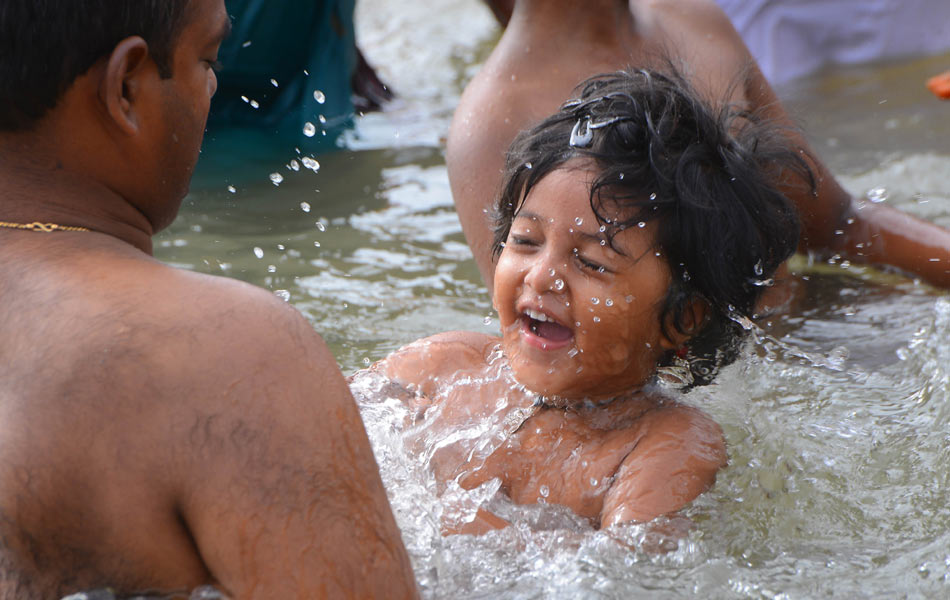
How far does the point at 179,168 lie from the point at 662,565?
1179mm

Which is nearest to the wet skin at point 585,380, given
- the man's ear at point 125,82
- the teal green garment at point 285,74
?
the man's ear at point 125,82

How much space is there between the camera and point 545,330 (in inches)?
94.0

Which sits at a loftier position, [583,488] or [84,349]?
[84,349]

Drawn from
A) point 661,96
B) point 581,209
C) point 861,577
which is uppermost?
point 661,96

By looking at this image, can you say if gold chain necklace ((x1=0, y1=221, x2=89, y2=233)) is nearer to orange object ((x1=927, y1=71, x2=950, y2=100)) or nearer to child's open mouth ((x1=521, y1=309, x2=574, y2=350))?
child's open mouth ((x1=521, y1=309, x2=574, y2=350))

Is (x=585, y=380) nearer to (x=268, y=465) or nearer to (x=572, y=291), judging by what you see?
(x=572, y=291)

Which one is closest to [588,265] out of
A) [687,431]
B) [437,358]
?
[687,431]

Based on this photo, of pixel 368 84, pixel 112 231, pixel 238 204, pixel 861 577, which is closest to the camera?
pixel 112 231

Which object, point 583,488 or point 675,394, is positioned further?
point 675,394

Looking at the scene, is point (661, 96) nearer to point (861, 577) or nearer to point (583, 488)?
point (583, 488)

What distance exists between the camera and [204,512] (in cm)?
139

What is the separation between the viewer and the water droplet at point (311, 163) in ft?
16.3

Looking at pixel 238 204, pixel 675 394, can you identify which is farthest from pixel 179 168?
pixel 238 204

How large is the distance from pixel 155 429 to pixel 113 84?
48 centimetres
